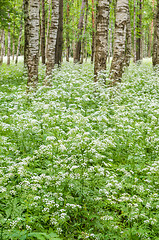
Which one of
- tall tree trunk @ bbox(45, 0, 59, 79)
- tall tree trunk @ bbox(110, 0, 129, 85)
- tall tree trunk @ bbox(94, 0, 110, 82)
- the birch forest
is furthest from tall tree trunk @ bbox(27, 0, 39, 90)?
tall tree trunk @ bbox(110, 0, 129, 85)

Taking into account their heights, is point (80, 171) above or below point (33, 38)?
below

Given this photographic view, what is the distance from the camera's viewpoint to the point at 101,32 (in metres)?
9.26

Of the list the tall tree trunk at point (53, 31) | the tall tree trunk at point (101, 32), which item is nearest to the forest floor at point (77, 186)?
the tall tree trunk at point (101, 32)

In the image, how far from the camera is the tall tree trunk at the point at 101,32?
9102 millimetres

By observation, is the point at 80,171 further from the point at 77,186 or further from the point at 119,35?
the point at 119,35

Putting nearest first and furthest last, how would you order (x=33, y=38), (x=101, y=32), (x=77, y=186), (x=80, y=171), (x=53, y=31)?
(x=77, y=186)
(x=80, y=171)
(x=33, y=38)
(x=101, y=32)
(x=53, y=31)

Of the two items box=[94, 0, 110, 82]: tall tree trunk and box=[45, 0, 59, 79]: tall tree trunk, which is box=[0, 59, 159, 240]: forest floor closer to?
box=[94, 0, 110, 82]: tall tree trunk

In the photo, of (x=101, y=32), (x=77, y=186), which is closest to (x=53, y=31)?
(x=101, y=32)

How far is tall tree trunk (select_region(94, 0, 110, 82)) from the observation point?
910 centimetres

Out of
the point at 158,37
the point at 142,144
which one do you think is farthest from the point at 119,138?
the point at 158,37

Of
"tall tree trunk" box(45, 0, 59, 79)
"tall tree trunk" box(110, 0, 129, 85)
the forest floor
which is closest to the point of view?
the forest floor

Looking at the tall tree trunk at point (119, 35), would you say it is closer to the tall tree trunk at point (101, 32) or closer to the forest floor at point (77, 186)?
the tall tree trunk at point (101, 32)

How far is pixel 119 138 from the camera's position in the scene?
231 inches

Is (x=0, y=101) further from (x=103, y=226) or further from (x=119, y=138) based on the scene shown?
(x=103, y=226)
